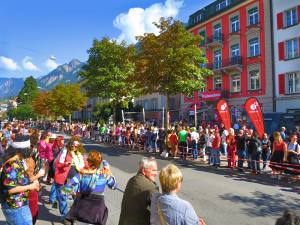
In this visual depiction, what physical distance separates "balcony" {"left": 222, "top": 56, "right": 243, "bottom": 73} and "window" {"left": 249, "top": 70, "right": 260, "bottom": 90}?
1.35m

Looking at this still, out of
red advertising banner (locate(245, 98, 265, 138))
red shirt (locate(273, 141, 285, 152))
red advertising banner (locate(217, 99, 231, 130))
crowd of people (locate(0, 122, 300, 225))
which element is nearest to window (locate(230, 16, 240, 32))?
red advertising banner (locate(217, 99, 231, 130))

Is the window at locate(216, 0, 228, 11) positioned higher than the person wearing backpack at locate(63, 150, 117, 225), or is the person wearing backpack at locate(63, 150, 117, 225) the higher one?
the window at locate(216, 0, 228, 11)

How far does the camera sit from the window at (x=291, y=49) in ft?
93.2

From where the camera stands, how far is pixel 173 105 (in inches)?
1865

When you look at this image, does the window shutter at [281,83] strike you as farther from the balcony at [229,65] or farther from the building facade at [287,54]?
the balcony at [229,65]

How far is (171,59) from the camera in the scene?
2014 cm

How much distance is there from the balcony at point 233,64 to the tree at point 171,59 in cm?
1367

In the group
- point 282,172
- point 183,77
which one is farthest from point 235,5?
point 282,172

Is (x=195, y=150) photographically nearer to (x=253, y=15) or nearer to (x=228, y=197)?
(x=228, y=197)

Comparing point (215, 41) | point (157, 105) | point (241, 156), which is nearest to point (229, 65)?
point (215, 41)

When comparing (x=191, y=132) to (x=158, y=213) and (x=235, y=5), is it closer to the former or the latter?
(x=158, y=213)

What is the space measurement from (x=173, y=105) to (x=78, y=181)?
140 ft

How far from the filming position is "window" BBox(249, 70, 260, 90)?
1277 inches

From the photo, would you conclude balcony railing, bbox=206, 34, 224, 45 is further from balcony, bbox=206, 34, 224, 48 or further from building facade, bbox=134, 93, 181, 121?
building facade, bbox=134, 93, 181, 121
